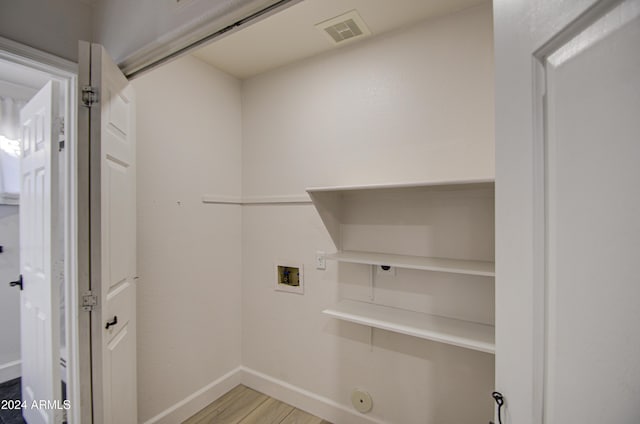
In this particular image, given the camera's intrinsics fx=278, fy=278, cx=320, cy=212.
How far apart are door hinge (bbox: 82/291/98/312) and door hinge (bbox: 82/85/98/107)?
0.80m

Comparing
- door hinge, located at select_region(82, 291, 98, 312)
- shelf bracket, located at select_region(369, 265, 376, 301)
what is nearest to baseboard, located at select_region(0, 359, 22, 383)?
door hinge, located at select_region(82, 291, 98, 312)

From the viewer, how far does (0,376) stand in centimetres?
238

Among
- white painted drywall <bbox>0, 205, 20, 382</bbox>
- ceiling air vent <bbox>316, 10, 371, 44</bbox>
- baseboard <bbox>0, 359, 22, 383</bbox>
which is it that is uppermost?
ceiling air vent <bbox>316, 10, 371, 44</bbox>

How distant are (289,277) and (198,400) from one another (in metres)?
1.08

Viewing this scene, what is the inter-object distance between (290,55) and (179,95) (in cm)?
84

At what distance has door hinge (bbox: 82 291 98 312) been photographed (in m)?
1.15

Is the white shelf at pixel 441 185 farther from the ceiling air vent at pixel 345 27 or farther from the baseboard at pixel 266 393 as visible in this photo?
the baseboard at pixel 266 393

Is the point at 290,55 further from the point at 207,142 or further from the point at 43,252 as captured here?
the point at 43,252

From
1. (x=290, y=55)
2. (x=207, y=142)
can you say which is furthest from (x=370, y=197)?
(x=207, y=142)

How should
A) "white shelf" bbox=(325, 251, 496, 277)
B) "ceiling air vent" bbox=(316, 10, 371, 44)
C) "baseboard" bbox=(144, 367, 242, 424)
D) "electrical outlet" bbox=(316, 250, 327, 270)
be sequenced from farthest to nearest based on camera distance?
"electrical outlet" bbox=(316, 250, 327, 270) < "baseboard" bbox=(144, 367, 242, 424) < "ceiling air vent" bbox=(316, 10, 371, 44) < "white shelf" bbox=(325, 251, 496, 277)

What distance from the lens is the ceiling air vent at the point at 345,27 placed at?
1580mm

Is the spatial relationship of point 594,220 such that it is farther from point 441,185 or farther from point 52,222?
point 52,222

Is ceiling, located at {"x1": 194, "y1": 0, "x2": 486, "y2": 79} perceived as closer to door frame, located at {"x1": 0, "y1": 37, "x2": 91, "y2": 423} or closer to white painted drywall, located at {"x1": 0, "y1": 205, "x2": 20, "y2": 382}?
door frame, located at {"x1": 0, "y1": 37, "x2": 91, "y2": 423}

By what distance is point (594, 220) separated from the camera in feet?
1.25
